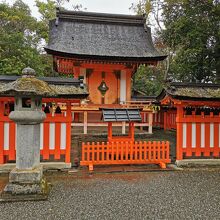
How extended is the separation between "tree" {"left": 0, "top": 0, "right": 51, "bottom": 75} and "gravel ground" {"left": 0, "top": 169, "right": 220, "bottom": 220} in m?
19.3

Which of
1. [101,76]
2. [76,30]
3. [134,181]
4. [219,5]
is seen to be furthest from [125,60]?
[134,181]

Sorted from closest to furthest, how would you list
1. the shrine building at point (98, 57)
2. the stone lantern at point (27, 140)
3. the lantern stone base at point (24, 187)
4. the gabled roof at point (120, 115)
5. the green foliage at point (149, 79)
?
the lantern stone base at point (24, 187), the stone lantern at point (27, 140), the gabled roof at point (120, 115), the shrine building at point (98, 57), the green foliage at point (149, 79)

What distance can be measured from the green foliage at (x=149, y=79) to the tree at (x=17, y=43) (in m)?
11.7

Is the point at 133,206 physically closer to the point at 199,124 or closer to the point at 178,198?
the point at 178,198

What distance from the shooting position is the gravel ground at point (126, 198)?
5191 millimetres

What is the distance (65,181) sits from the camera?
25.2 feet

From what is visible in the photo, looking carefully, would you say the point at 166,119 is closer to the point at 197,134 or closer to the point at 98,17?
the point at 98,17

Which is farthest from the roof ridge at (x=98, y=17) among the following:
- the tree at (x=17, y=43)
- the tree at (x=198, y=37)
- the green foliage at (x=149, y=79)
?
the green foliage at (x=149, y=79)

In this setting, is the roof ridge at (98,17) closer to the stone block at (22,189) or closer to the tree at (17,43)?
the tree at (17,43)

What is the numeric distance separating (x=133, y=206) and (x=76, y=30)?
54.4ft

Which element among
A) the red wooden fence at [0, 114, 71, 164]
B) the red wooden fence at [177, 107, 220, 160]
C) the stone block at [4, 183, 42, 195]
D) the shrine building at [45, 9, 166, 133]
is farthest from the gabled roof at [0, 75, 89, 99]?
the shrine building at [45, 9, 166, 133]

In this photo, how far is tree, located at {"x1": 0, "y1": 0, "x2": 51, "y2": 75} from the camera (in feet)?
81.9

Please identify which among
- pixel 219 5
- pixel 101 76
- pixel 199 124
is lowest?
pixel 199 124

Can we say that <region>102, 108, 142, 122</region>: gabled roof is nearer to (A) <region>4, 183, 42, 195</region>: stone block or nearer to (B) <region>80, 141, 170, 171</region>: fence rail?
(B) <region>80, 141, 170, 171</region>: fence rail
